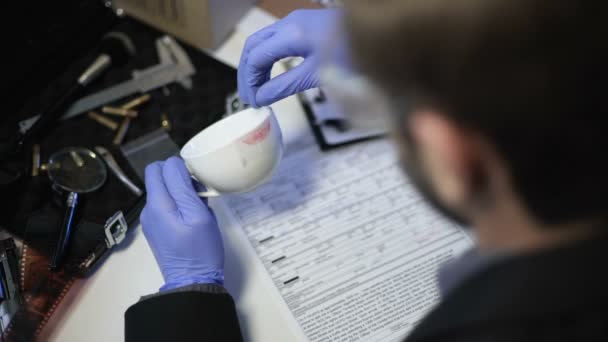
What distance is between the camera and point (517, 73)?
295mm

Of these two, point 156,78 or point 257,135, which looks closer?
point 257,135

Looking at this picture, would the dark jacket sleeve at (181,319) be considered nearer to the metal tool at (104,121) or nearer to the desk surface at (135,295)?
the desk surface at (135,295)

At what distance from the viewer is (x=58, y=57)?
2.75ft

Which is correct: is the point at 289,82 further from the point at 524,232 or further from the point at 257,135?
the point at 524,232

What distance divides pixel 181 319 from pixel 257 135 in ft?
0.72

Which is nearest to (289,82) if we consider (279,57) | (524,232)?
(279,57)

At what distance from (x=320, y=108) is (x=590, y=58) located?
590mm

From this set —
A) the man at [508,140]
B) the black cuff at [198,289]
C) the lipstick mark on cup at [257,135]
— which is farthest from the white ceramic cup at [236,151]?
the man at [508,140]

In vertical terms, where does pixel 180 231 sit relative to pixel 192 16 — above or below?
below

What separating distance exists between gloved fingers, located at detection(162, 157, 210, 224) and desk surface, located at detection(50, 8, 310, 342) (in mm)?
104

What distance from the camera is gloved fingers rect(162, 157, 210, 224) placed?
644 mm

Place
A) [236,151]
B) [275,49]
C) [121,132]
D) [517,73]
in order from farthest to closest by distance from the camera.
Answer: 1. [121,132]
2. [275,49]
3. [236,151]
4. [517,73]

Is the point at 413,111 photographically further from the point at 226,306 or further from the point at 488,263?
the point at 226,306

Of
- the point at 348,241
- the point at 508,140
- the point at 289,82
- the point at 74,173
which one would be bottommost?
the point at 348,241
